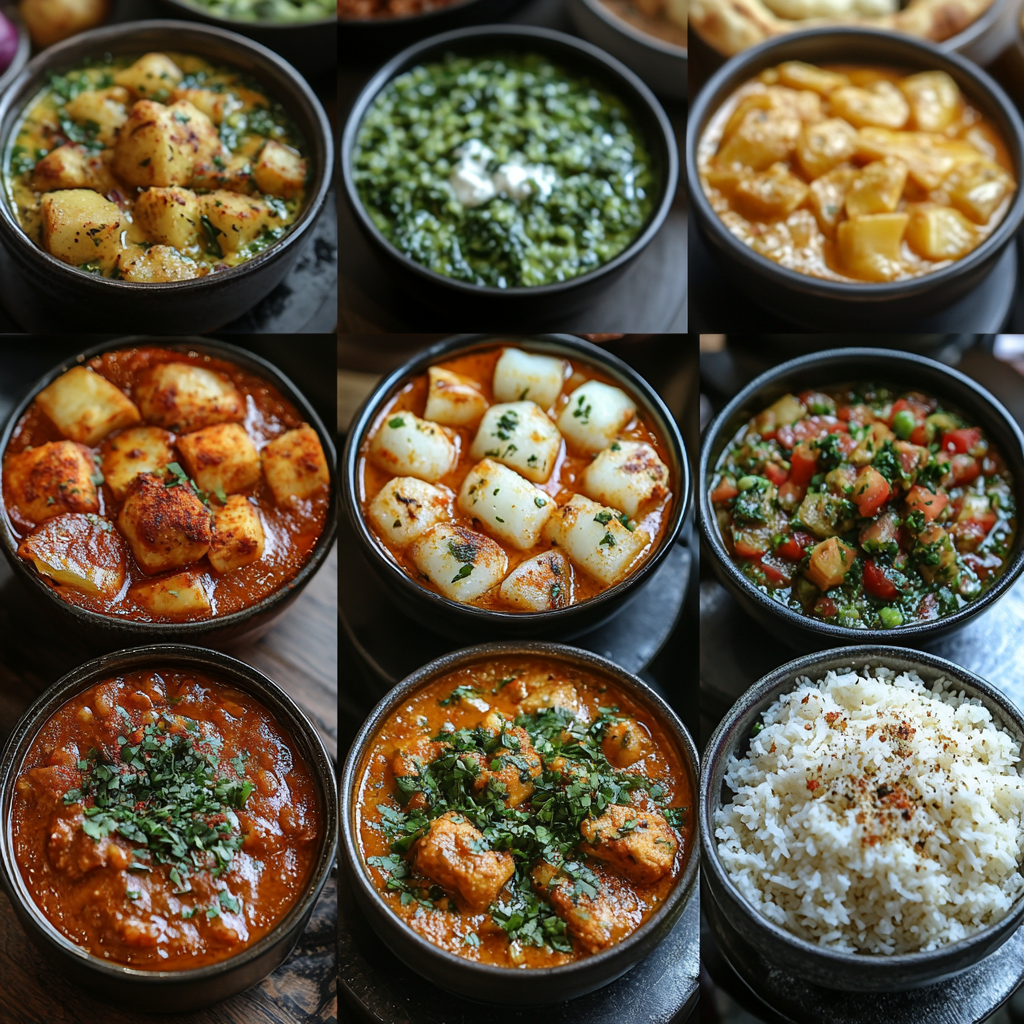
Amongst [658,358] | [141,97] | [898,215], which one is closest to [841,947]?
[658,358]

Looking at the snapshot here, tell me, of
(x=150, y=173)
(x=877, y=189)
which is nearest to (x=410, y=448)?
(x=150, y=173)

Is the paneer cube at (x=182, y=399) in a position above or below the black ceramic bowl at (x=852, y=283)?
below

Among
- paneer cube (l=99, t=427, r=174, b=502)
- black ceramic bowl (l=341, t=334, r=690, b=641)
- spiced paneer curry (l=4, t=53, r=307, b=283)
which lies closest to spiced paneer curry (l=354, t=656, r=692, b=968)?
black ceramic bowl (l=341, t=334, r=690, b=641)

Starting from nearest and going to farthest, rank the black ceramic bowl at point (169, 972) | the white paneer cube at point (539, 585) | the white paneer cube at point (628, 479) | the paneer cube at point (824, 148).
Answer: the black ceramic bowl at point (169, 972)
the white paneer cube at point (539, 585)
the white paneer cube at point (628, 479)
the paneer cube at point (824, 148)

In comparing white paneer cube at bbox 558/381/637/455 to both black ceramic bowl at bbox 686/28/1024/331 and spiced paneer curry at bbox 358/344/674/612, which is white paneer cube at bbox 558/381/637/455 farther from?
black ceramic bowl at bbox 686/28/1024/331

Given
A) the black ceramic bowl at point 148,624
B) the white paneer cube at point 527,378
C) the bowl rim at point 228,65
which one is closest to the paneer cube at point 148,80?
the bowl rim at point 228,65

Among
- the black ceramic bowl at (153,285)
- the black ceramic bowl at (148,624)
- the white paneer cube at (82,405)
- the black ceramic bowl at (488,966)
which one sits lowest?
the black ceramic bowl at (488,966)

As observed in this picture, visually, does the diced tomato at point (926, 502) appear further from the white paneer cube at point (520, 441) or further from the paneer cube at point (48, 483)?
the paneer cube at point (48, 483)

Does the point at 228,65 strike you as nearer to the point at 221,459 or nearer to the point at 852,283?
the point at 221,459
